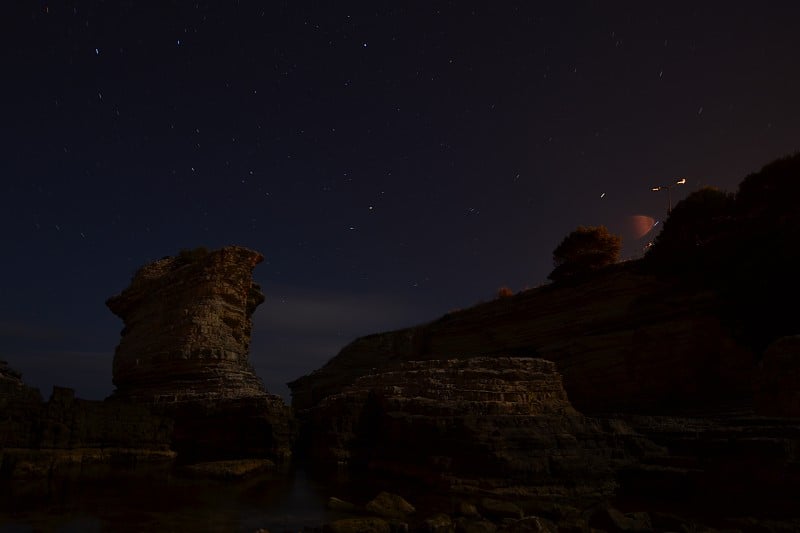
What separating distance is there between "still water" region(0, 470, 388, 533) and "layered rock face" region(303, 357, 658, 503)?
2115mm

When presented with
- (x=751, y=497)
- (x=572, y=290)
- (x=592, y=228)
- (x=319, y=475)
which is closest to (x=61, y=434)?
(x=319, y=475)

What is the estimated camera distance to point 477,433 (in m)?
13.2

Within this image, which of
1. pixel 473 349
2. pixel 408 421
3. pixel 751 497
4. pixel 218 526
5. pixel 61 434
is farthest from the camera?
pixel 473 349

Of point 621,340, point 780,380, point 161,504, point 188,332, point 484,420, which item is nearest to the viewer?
point 161,504

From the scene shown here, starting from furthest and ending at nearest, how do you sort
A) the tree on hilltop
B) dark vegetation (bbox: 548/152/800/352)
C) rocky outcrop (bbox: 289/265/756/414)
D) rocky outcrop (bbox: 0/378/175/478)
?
the tree on hilltop → rocky outcrop (bbox: 289/265/756/414) → dark vegetation (bbox: 548/152/800/352) → rocky outcrop (bbox: 0/378/175/478)

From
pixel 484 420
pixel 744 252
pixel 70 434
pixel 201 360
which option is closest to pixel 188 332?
pixel 201 360

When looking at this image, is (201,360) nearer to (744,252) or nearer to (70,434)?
(70,434)

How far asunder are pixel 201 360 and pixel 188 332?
1.53 m

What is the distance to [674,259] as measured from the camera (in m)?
33.1

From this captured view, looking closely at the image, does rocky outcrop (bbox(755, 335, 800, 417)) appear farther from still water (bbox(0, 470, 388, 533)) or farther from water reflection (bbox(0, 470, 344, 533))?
water reflection (bbox(0, 470, 344, 533))

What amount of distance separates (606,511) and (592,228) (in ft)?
125

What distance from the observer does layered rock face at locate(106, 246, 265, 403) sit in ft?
75.7

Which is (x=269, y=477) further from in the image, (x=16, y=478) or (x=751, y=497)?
(x=751, y=497)

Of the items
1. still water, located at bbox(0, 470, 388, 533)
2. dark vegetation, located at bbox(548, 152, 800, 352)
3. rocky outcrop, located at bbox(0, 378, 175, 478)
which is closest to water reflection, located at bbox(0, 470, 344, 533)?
still water, located at bbox(0, 470, 388, 533)
